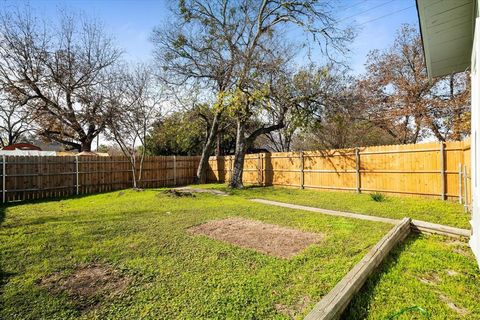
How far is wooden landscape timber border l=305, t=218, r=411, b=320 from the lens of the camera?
6.76 ft

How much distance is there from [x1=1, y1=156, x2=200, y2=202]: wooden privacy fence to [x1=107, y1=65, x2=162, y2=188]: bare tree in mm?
A: 1013

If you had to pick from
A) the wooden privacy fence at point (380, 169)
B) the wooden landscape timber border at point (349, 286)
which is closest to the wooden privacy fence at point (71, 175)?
the wooden privacy fence at point (380, 169)

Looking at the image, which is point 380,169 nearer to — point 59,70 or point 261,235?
point 261,235

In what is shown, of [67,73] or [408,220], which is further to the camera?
[67,73]

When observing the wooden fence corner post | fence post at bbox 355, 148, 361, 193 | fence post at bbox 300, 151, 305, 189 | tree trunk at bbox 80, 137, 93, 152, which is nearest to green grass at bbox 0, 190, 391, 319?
the wooden fence corner post

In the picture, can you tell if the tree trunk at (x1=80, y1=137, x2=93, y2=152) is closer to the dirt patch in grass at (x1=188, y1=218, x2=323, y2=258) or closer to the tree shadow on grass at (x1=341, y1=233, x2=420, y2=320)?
the dirt patch in grass at (x1=188, y1=218, x2=323, y2=258)

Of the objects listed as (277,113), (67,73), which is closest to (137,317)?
(277,113)

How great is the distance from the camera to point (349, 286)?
2502 millimetres

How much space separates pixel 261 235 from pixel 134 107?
9490mm

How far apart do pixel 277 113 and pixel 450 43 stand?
8.57m

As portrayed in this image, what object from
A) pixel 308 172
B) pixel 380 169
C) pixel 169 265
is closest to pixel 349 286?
pixel 169 265

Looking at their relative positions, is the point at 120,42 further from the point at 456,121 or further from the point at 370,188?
the point at 456,121

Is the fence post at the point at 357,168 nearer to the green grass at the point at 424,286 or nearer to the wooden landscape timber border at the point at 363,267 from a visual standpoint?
the wooden landscape timber border at the point at 363,267

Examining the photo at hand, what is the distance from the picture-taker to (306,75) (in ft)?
40.1
